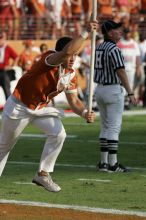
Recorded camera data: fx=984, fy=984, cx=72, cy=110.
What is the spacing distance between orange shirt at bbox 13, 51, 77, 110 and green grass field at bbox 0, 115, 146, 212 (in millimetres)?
1087

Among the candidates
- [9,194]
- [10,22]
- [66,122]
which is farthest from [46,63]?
[10,22]

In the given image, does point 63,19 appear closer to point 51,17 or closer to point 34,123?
point 51,17

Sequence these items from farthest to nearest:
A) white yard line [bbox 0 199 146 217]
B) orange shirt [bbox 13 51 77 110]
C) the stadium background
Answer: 1. orange shirt [bbox 13 51 77 110]
2. the stadium background
3. white yard line [bbox 0 199 146 217]

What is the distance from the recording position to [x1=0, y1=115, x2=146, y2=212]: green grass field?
35.7 ft

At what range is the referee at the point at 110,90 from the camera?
13586 millimetres

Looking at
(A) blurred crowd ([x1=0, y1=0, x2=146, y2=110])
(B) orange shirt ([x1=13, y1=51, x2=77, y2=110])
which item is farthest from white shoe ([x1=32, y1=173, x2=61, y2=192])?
(A) blurred crowd ([x1=0, y1=0, x2=146, y2=110])

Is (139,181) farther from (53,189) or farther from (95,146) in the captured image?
(95,146)

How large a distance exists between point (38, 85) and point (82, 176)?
2638 millimetres

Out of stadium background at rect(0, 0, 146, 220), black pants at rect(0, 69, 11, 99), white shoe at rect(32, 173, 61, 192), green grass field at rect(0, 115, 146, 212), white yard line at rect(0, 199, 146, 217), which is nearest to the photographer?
white yard line at rect(0, 199, 146, 217)

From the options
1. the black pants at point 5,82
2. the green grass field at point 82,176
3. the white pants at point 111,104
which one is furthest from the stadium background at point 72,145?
the black pants at point 5,82

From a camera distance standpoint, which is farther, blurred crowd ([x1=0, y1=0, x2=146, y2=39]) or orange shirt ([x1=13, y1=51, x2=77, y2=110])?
blurred crowd ([x1=0, y1=0, x2=146, y2=39])

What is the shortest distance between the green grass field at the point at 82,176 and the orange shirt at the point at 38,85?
1087 millimetres

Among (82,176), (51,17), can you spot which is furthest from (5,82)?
(82,176)

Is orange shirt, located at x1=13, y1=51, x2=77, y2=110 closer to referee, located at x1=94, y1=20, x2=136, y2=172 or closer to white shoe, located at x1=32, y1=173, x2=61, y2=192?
white shoe, located at x1=32, y1=173, x2=61, y2=192
